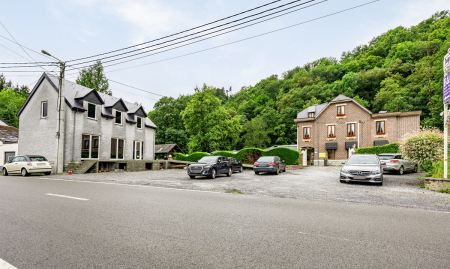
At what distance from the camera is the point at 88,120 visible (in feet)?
79.0

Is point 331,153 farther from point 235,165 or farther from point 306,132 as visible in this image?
point 235,165

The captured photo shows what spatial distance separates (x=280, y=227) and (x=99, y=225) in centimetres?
345

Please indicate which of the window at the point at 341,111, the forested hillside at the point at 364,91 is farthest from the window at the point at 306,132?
the forested hillside at the point at 364,91

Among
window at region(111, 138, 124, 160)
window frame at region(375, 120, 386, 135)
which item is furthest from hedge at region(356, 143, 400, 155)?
window at region(111, 138, 124, 160)

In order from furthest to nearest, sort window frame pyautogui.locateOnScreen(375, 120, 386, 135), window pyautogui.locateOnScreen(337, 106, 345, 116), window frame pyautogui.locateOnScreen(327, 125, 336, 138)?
1. window frame pyautogui.locateOnScreen(327, 125, 336, 138)
2. window pyautogui.locateOnScreen(337, 106, 345, 116)
3. window frame pyautogui.locateOnScreen(375, 120, 386, 135)

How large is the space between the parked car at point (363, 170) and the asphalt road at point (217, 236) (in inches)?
243

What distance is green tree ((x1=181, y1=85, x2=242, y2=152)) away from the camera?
4400 centimetres

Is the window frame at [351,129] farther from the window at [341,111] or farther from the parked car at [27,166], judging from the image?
the parked car at [27,166]

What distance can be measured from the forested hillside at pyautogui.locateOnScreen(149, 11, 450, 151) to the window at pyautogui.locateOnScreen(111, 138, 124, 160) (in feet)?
58.0

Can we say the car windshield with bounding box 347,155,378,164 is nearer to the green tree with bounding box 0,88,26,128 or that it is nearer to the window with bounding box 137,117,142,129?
the window with bounding box 137,117,142,129

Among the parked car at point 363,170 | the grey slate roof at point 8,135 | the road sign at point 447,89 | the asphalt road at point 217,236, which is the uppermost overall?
the road sign at point 447,89

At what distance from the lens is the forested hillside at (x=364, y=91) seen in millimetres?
45656

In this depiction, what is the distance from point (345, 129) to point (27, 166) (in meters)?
38.9

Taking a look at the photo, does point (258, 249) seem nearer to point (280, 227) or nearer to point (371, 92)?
point (280, 227)
